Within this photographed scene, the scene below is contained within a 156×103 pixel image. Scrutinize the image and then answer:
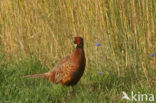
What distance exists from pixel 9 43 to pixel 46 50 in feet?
2.38

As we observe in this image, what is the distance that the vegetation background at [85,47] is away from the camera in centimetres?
398

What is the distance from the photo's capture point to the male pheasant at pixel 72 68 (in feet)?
12.6

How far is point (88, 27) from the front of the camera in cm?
471

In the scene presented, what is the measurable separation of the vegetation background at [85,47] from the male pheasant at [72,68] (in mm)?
128

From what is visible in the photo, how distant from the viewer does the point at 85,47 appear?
481 cm

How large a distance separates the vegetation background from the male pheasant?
0.13 m

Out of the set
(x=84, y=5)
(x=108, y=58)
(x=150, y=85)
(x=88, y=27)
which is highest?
(x=84, y=5)

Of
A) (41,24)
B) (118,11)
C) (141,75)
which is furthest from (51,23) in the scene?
(141,75)

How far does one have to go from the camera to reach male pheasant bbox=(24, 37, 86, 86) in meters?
3.84

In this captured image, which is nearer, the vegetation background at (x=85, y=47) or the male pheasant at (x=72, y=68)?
the male pheasant at (x=72, y=68)

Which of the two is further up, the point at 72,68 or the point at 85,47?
the point at 85,47

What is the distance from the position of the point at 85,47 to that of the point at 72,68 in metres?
1.02

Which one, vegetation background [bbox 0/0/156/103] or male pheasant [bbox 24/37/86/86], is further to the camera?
vegetation background [bbox 0/0/156/103]

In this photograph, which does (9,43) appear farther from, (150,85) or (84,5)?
(150,85)
